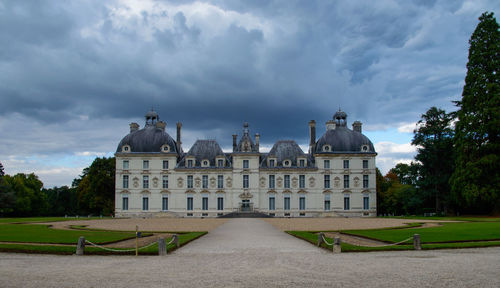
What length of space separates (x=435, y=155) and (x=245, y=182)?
2127cm

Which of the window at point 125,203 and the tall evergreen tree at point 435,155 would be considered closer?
the tall evergreen tree at point 435,155

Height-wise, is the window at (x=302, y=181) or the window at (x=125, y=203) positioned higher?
the window at (x=302, y=181)

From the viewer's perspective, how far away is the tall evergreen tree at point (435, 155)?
4638 centimetres

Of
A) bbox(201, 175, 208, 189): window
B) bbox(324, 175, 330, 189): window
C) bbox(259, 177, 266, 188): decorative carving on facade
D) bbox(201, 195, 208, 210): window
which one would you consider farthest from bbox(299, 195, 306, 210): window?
bbox(201, 175, 208, 189): window

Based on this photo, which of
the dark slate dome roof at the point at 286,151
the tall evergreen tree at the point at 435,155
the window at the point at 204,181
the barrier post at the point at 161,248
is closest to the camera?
the barrier post at the point at 161,248

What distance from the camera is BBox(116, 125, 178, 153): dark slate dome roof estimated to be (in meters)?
53.7

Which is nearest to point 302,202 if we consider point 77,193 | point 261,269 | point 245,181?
point 245,181

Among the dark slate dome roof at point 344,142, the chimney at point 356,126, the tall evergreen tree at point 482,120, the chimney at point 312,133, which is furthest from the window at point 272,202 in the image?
the tall evergreen tree at point 482,120

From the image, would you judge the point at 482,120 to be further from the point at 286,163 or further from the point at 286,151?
the point at 286,151

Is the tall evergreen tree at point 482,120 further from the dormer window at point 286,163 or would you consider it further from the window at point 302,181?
the dormer window at point 286,163

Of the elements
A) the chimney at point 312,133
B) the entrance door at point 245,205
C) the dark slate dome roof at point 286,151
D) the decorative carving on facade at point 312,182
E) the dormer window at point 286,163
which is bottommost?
the entrance door at point 245,205

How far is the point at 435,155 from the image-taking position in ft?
152

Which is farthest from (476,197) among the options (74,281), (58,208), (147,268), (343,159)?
(58,208)

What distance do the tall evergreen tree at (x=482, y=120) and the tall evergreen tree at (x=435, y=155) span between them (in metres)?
11.9
